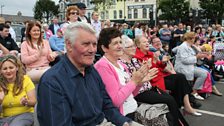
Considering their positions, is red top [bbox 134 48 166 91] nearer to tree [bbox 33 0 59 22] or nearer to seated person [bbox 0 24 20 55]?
seated person [bbox 0 24 20 55]

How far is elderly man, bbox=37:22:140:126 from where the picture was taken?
7.06 feet

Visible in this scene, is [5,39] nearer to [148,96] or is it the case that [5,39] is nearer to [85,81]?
[148,96]

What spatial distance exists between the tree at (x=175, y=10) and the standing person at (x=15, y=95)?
49510 mm

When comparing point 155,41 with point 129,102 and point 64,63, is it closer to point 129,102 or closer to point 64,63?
point 129,102

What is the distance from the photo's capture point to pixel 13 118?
3.28m

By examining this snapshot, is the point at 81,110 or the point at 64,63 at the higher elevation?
the point at 64,63

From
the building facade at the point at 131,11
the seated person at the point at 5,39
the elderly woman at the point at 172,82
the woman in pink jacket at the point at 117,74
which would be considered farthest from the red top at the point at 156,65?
the building facade at the point at 131,11

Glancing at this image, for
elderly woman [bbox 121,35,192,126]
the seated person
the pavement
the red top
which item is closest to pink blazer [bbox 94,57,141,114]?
elderly woman [bbox 121,35,192,126]

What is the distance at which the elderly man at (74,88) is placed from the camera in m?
2.15

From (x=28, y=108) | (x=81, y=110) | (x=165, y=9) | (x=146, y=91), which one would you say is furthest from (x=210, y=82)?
(x=165, y=9)

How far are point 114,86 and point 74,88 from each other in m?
0.92

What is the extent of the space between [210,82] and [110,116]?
5069 mm

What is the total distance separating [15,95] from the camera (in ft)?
11.0

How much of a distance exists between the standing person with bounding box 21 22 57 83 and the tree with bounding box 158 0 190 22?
48018mm
